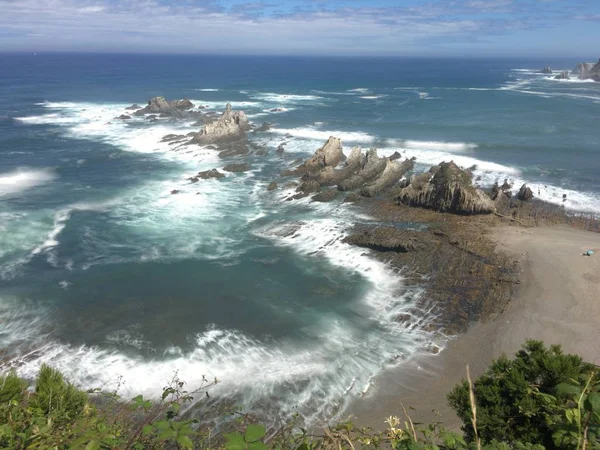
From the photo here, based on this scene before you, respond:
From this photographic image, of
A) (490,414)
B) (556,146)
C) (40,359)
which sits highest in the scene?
(556,146)

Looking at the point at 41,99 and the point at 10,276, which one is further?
the point at 41,99

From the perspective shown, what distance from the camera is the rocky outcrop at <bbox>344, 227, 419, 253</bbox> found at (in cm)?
2725

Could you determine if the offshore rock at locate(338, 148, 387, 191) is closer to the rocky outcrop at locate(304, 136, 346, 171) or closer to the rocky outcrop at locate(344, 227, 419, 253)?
the rocky outcrop at locate(304, 136, 346, 171)

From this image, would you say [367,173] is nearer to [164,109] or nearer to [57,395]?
[57,395]

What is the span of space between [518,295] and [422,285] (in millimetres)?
4916

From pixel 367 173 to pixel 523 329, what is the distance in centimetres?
2268

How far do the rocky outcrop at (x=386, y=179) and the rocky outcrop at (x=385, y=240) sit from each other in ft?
23.5

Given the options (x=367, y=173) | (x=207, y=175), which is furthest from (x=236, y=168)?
(x=367, y=173)

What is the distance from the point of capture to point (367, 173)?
3997 centimetres

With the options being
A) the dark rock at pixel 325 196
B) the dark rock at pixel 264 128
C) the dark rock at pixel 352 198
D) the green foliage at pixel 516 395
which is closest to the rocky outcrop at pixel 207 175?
the dark rock at pixel 325 196

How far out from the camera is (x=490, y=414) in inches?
423

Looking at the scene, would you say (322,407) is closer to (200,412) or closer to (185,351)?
(200,412)

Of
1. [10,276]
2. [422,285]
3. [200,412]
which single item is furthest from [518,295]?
[10,276]

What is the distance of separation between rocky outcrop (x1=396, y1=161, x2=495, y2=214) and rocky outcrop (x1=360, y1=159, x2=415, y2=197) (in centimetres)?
325
